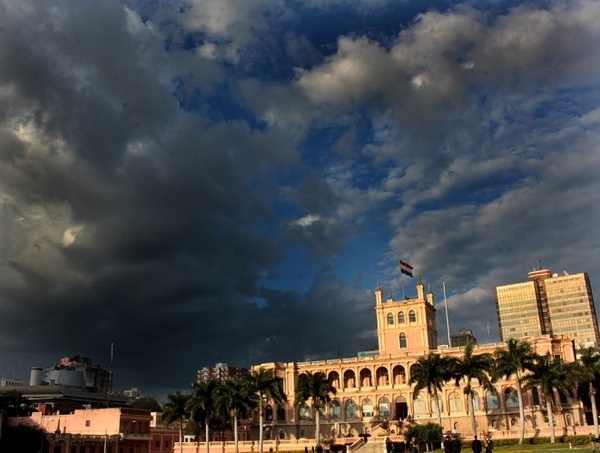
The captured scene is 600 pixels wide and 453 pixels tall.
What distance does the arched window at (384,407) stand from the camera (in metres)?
114

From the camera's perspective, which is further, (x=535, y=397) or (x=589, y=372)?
(x=535, y=397)

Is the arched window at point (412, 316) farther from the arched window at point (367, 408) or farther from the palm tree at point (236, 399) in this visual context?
the palm tree at point (236, 399)

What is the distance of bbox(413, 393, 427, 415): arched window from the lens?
112m

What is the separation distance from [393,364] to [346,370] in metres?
9.99

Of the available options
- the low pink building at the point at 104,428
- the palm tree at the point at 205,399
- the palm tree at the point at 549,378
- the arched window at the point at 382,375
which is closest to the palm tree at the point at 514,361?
the palm tree at the point at 549,378

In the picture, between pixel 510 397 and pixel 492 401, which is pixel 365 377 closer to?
pixel 492 401

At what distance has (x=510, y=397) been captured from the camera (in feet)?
347

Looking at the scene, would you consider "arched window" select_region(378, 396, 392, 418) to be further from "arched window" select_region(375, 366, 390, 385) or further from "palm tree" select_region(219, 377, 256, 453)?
"palm tree" select_region(219, 377, 256, 453)

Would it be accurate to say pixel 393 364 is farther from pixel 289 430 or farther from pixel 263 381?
pixel 263 381

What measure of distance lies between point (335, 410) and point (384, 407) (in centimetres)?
969

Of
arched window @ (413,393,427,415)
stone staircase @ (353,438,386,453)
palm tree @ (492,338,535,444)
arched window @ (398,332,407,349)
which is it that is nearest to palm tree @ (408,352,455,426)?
palm tree @ (492,338,535,444)

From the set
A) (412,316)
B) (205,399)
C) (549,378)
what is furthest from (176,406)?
(549,378)

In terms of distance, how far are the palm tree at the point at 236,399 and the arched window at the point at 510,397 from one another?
143 feet

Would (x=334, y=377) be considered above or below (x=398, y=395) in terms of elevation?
above
